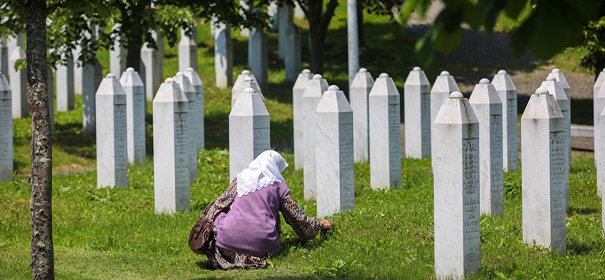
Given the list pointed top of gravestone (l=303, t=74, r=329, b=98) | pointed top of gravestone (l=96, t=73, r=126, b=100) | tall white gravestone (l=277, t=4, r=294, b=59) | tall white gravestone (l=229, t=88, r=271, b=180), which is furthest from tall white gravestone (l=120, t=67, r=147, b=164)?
tall white gravestone (l=277, t=4, r=294, b=59)

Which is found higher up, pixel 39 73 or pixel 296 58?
pixel 296 58

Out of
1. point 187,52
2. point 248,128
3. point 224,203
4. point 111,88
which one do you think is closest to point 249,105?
point 248,128

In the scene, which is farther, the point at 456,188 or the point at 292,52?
the point at 292,52

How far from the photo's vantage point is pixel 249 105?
7.84 meters

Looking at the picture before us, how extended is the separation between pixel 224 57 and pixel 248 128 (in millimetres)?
15140

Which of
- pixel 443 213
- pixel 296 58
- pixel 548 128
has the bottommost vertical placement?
pixel 443 213

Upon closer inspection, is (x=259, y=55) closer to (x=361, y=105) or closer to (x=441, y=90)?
(x=361, y=105)

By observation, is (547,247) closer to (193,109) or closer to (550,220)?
(550,220)

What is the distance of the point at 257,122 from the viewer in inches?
309

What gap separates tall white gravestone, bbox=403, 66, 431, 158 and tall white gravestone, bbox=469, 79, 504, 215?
4.10 metres

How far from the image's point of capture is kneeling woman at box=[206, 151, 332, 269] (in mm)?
6562

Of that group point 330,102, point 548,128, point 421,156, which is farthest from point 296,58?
point 548,128

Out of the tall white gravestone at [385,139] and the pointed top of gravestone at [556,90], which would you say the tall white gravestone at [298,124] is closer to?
the tall white gravestone at [385,139]

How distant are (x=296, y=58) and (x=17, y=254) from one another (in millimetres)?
17933
